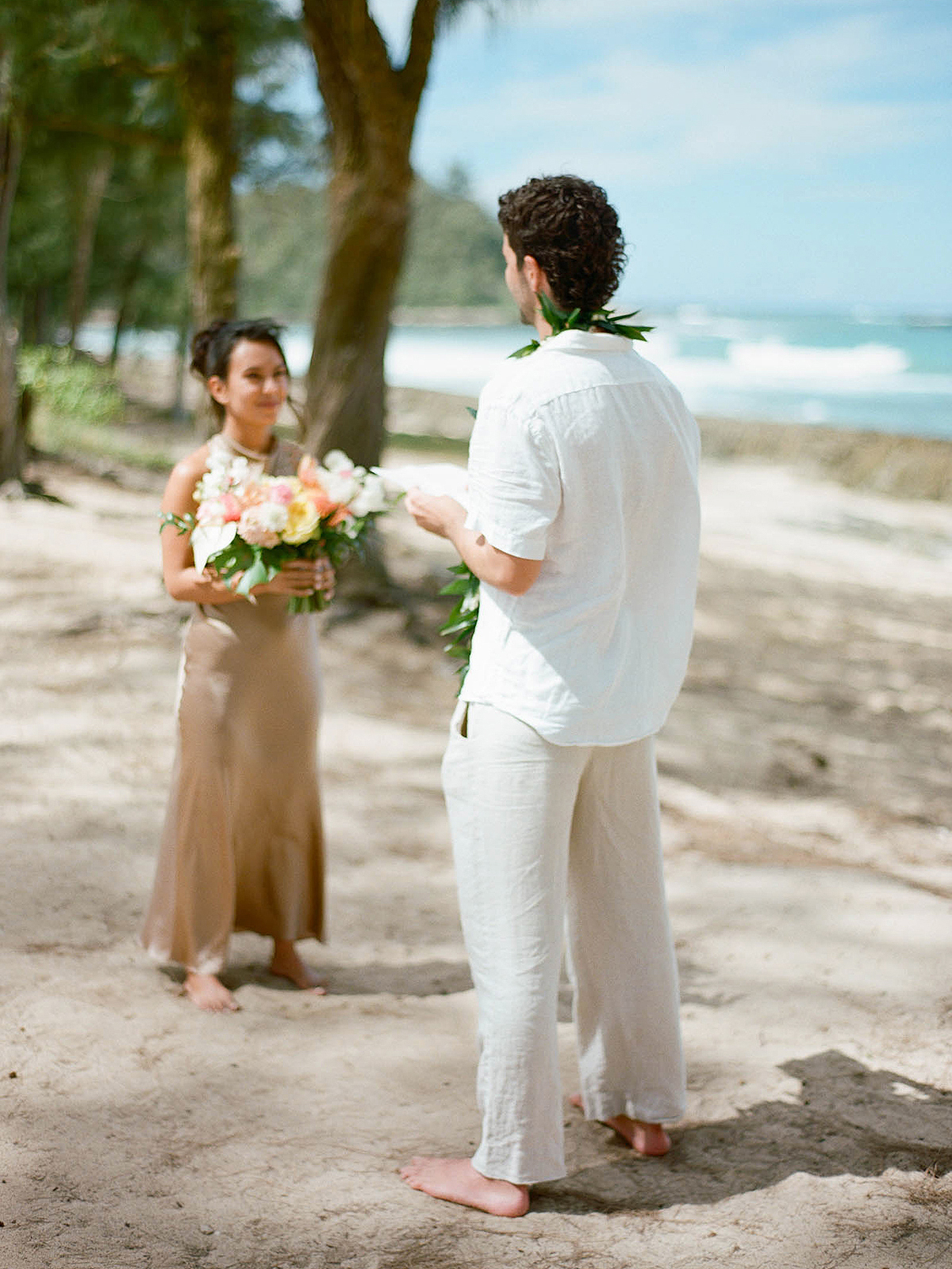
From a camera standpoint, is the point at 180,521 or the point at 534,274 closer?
the point at 534,274

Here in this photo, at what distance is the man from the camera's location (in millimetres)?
2311

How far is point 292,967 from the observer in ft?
12.8

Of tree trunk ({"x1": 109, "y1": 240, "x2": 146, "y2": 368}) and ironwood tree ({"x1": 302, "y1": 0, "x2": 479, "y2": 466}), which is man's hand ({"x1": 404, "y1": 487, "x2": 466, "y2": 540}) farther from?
tree trunk ({"x1": 109, "y1": 240, "x2": 146, "y2": 368})

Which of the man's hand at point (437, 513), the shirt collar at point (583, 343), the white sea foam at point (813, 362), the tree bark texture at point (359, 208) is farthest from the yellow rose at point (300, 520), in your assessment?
the white sea foam at point (813, 362)

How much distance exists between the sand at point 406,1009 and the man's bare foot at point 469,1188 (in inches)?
1.3

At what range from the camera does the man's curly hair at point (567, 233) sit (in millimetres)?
2293

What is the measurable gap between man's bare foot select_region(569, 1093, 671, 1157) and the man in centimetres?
35

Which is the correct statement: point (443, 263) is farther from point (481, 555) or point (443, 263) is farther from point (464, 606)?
point (481, 555)

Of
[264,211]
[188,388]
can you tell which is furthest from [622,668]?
[188,388]

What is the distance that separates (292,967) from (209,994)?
36 cm

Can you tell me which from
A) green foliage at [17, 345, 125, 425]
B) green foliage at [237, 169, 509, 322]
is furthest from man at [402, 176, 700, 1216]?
green foliage at [237, 169, 509, 322]

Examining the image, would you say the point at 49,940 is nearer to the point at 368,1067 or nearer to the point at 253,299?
the point at 368,1067

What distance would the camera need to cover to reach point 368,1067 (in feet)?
10.9

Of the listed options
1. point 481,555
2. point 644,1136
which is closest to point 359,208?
point 481,555
